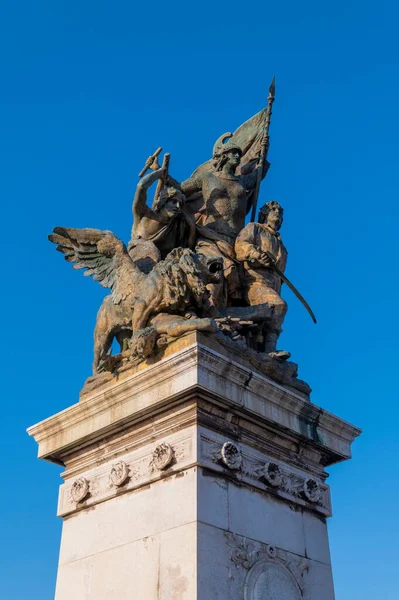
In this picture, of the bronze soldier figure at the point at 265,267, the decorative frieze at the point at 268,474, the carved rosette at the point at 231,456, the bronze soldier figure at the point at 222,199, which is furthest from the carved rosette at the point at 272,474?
the bronze soldier figure at the point at 222,199

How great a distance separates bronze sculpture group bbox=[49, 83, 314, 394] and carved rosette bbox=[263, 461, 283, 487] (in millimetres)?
1185

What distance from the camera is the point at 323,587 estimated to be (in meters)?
8.11

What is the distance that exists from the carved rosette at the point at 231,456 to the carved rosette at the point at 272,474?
1.37 ft

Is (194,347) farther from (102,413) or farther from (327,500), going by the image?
(327,500)

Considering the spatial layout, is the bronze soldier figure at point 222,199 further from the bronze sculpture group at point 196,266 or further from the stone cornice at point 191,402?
the stone cornice at point 191,402

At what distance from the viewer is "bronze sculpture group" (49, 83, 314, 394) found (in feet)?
29.2

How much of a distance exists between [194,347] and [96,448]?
1.91 meters

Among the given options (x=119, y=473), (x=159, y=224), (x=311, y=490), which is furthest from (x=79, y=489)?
(x=159, y=224)

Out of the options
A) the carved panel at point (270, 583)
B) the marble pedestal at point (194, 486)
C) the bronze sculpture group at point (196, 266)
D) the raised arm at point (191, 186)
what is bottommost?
the carved panel at point (270, 583)

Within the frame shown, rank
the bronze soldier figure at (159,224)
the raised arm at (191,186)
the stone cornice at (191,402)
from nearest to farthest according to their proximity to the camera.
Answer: the stone cornice at (191,402) → the bronze soldier figure at (159,224) → the raised arm at (191,186)

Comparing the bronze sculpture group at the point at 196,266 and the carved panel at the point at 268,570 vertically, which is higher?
the bronze sculpture group at the point at 196,266

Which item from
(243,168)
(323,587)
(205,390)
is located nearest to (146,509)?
(205,390)

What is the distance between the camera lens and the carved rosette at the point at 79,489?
335 inches

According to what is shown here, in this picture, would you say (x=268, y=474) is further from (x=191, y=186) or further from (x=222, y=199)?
(x=191, y=186)
